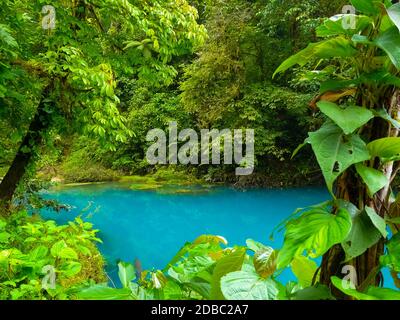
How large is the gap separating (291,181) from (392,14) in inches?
445

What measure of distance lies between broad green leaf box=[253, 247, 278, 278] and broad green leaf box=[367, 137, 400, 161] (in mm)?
207

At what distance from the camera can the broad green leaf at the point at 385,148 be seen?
51 centimetres

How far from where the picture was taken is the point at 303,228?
0.52 metres

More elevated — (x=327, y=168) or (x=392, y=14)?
(x=392, y=14)

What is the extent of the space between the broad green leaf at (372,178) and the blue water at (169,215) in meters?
4.19

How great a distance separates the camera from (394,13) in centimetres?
51

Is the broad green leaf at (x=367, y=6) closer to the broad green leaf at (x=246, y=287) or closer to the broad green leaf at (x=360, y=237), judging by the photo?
the broad green leaf at (x=360, y=237)

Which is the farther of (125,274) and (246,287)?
(125,274)

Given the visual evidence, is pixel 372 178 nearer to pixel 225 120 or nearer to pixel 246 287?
pixel 246 287

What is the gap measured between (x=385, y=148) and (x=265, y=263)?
23cm

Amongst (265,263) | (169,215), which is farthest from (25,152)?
(169,215)

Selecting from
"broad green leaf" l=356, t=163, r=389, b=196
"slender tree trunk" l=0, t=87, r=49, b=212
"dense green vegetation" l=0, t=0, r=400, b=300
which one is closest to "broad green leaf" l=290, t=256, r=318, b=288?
"dense green vegetation" l=0, t=0, r=400, b=300
